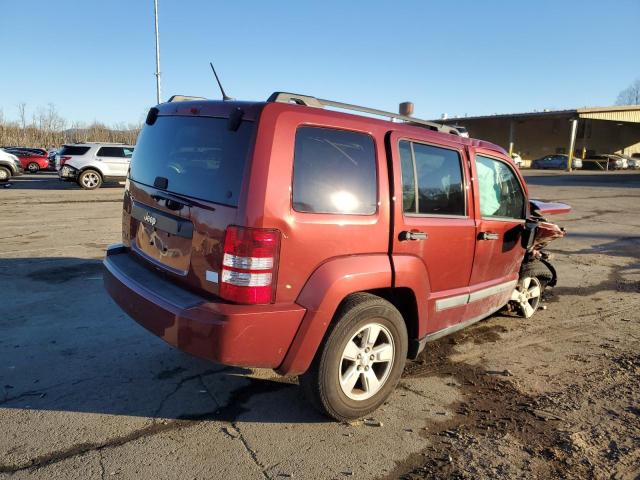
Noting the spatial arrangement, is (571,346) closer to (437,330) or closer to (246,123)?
(437,330)

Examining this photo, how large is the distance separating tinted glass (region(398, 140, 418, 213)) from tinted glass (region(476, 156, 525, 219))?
0.91m

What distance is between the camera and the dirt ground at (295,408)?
8.58ft

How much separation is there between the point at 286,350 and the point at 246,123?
1302 millimetres

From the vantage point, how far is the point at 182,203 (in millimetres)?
2865

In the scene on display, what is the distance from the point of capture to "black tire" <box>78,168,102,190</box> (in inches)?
763

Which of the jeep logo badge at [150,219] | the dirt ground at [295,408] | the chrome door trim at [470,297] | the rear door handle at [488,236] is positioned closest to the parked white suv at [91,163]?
the dirt ground at [295,408]

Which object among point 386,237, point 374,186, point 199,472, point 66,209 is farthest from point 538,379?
point 66,209

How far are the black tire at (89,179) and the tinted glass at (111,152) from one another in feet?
2.65

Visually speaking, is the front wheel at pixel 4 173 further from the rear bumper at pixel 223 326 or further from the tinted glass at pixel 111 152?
the rear bumper at pixel 223 326

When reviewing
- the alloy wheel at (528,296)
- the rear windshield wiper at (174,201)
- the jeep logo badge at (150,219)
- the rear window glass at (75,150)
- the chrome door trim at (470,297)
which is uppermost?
the rear window glass at (75,150)

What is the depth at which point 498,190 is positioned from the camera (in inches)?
165

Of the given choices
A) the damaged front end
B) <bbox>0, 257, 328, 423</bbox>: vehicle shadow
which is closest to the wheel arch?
<bbox>0, 257, 328, 423</bbox>: vehicle shadow

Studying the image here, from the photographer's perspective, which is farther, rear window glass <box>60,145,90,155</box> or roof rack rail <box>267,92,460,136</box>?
rear window glass <box>60,145,90,155</box>

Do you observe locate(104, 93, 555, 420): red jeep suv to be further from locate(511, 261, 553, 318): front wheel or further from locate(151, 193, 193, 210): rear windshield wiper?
locate(511, 261, 553, 318): front wheel
